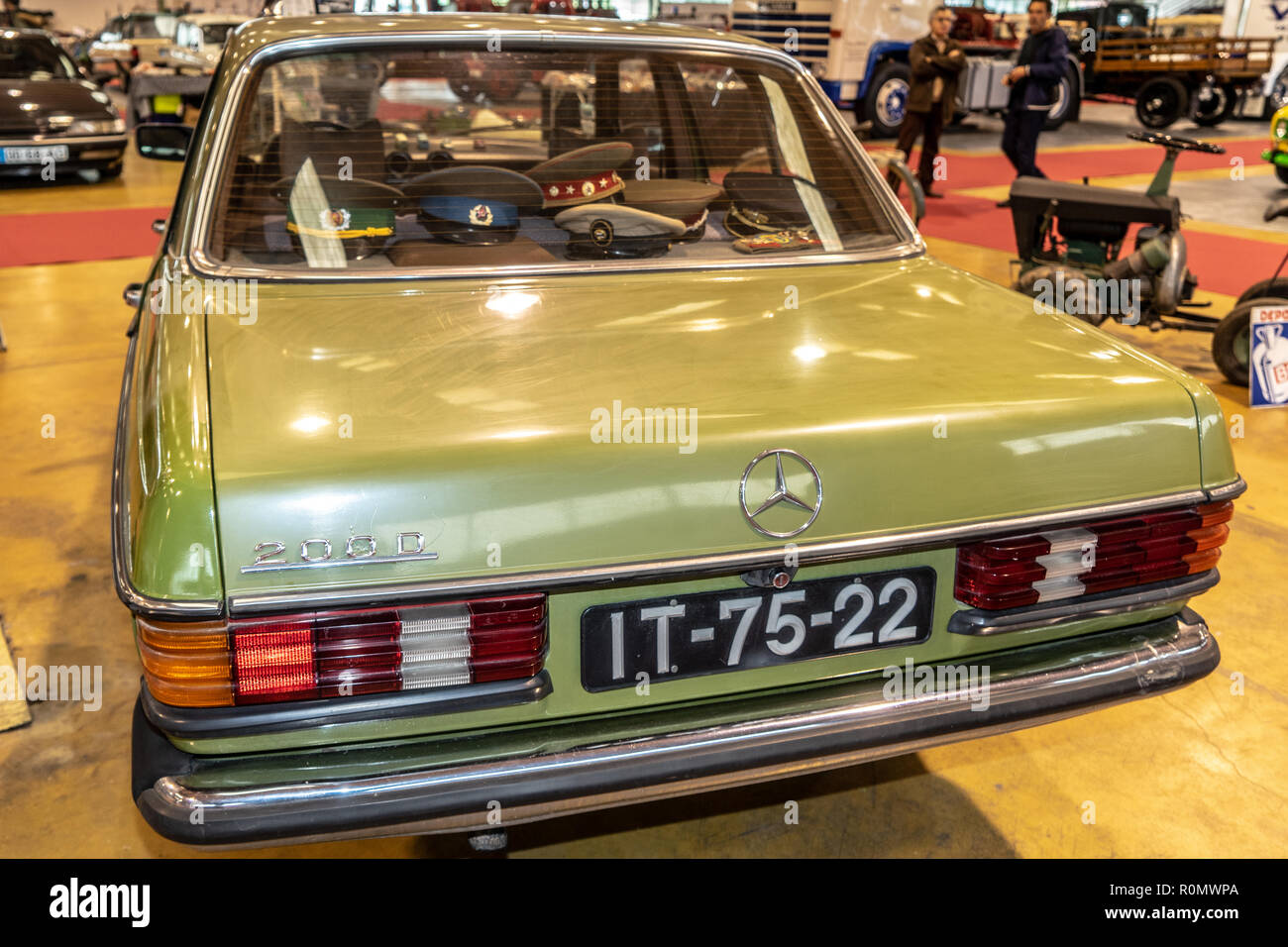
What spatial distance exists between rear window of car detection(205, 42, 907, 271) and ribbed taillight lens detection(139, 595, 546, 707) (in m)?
0.86

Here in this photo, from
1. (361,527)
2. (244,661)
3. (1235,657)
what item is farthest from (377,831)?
(1235,657)

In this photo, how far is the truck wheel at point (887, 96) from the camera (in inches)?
492

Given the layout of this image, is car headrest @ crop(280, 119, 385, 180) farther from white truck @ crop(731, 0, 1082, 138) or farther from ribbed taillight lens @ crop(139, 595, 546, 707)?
white truck @ crop(731, 0, 1082, 138)

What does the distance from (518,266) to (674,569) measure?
0.87 metres

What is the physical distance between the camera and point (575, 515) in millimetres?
1354

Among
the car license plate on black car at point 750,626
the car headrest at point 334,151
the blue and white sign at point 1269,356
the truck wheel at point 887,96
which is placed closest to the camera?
the car license plate on black car at point 750,626

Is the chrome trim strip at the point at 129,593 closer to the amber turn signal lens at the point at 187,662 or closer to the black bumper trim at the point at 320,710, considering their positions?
the amber turn signal lens at the point at 187,662

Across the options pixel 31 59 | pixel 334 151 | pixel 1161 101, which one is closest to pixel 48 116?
pixel 31 59

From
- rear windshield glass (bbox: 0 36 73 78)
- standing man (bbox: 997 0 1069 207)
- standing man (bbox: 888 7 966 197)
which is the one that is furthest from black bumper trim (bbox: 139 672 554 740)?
rear windshield glass (bbox: 0 36 73 78)

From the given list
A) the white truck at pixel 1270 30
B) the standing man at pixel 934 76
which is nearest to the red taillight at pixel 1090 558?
the standing man at pixel 934 76

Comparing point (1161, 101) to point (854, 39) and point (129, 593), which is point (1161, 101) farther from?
point (129, 593)

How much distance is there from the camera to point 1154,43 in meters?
14.8

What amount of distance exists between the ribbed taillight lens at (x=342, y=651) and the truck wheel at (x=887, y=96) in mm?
12433

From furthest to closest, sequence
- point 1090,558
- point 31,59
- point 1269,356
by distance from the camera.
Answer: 1. point 31,59
2. point 1269,356
3. point 1090,558
